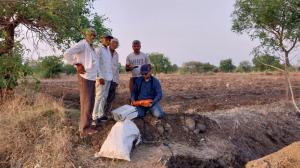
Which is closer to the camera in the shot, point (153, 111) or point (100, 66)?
point (100, 66)

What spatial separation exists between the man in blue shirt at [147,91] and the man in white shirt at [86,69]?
999 mm

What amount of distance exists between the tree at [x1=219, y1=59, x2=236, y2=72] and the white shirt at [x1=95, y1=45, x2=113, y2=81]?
44988 mm

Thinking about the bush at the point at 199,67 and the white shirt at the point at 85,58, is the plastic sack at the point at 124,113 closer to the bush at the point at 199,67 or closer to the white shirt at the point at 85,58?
the white shirt at the point at 85,58

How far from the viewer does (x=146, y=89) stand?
8.88m

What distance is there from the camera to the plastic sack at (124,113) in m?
8.28

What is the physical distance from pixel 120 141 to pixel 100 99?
1.13 metres

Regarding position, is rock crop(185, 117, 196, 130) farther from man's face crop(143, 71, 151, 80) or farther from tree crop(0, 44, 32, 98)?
tree crop(0, 44, 32, 98)

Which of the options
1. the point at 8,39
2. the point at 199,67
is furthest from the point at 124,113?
the point at 199,67

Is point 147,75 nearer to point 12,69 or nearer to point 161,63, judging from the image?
point 12,69

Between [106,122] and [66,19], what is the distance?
342 cm

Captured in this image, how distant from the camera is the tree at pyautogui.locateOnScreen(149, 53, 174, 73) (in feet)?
147

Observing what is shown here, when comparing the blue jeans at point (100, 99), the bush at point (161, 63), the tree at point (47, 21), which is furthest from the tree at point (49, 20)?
the bush at point (161, 63)

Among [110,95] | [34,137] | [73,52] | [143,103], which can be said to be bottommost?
[34,137]

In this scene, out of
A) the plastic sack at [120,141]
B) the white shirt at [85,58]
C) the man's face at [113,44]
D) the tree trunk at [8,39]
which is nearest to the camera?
the plastic sack at [120,141]
